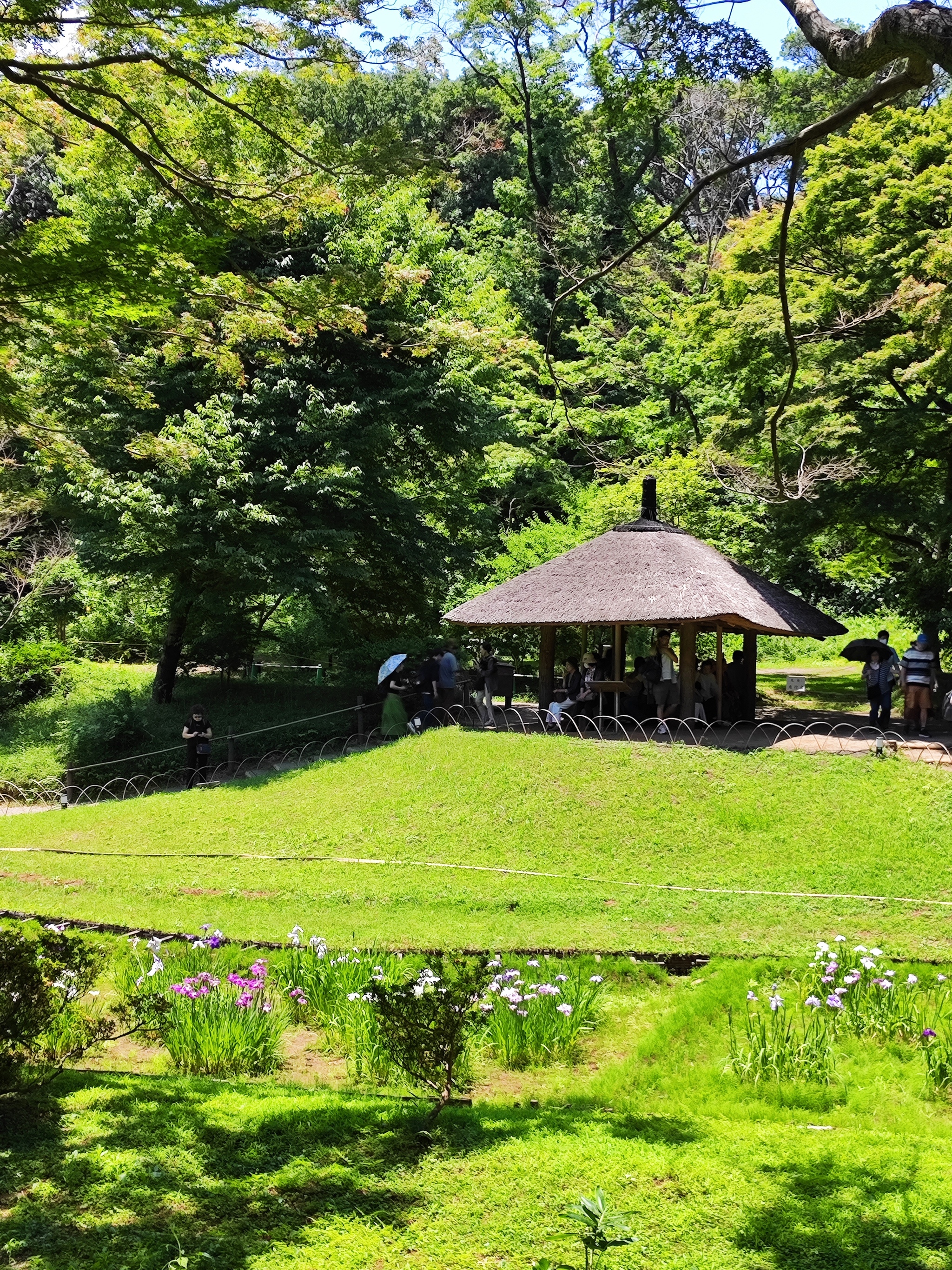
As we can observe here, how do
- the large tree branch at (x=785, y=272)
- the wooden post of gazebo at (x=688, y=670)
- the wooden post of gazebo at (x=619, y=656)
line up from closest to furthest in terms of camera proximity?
the large tree branch at (x=785, y=272)
the wooden post of gazebo at (x=688, y=670)
the wooden post of gazebo at (x=619, y=656)

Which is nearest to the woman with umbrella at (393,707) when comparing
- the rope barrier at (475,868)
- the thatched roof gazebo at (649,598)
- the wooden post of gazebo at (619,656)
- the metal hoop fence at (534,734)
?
the metal hoop fence at (534,734)

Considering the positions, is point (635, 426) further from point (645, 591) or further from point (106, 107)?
point (106, 107)

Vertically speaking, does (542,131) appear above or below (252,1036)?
above

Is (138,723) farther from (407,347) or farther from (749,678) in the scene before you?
(749,678)

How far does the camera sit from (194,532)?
17.7 meters

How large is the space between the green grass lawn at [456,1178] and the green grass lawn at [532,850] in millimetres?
3017

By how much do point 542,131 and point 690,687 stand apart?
70.9ft

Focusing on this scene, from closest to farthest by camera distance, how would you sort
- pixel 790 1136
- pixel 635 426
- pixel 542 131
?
pixel 790 1136
pixel 635 426
pixel 542 131

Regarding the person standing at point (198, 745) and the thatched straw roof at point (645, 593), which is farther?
the person standing at point (198, 745)

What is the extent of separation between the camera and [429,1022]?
5285 mm

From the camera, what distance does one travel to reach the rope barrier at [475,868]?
9984mm

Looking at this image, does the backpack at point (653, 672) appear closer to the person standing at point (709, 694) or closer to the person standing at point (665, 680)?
the person standing at point (665, 680)

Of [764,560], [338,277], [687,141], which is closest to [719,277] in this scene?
[764,560]

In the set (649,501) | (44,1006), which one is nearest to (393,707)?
(649,501)
